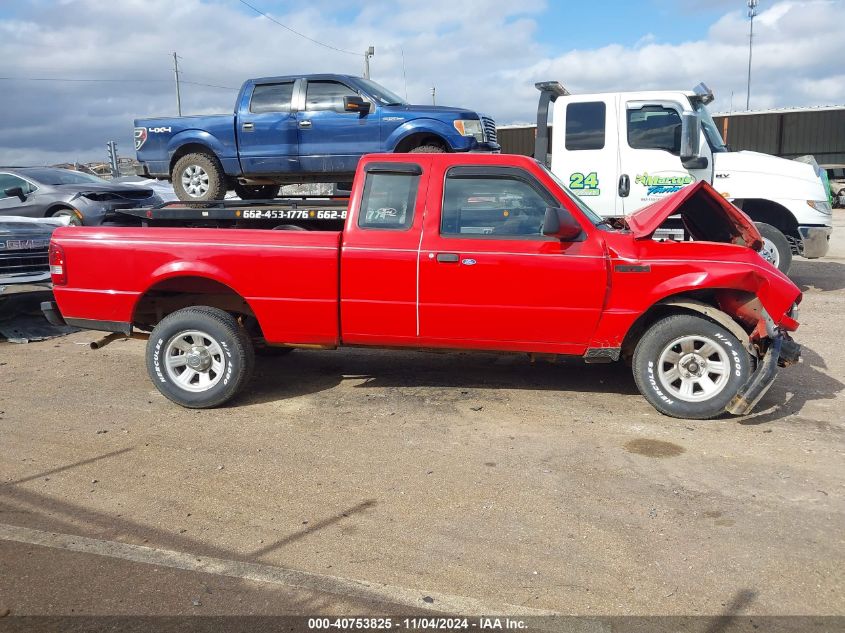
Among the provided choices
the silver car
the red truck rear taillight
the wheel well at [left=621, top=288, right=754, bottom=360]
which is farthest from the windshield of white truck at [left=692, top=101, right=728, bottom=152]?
the silver car

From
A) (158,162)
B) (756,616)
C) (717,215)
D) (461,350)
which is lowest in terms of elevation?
(756,616)

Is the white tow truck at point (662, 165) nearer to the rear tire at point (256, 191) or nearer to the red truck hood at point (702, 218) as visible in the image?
the red truck hood at point (702, 218)

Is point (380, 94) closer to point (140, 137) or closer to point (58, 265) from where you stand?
point (140, 137)

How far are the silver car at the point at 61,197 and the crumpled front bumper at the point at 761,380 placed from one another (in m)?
9.03

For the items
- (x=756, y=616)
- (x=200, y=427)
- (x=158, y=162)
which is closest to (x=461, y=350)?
(x=200, y=427)

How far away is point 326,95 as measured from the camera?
8.52 m

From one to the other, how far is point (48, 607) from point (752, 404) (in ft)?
14.1

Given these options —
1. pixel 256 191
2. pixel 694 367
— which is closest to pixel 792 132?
pixel 256 191

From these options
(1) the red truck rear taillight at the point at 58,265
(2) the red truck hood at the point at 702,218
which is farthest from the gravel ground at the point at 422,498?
(2) the red truck hood at the point at 702,218

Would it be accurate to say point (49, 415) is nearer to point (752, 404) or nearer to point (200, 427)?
point (200, 427)

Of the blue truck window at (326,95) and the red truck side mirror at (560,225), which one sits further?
the blue truck window at (326,95)

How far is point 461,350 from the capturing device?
18.3ft

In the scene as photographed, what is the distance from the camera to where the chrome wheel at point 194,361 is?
18.5 feet

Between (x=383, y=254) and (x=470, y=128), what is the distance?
339 centimetres
